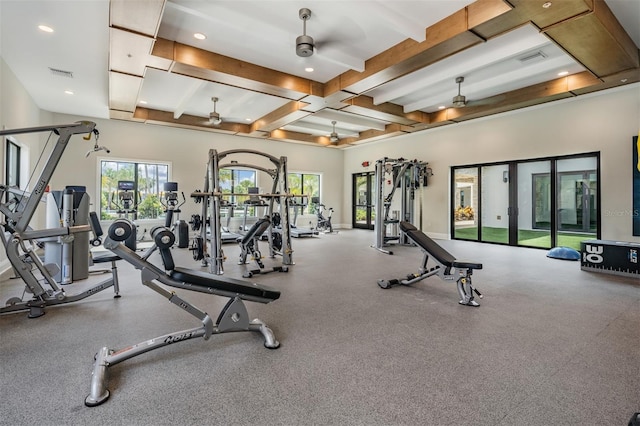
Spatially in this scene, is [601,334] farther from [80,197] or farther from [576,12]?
[80,197]

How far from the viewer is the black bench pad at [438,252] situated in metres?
3.43

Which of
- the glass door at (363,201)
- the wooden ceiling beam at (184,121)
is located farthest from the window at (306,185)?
the wooden ceiling beam at (184,121)

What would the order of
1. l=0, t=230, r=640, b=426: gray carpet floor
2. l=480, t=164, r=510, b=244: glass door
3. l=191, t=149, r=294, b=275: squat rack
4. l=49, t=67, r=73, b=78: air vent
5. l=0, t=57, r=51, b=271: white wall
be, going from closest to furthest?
l=0, t=230, r=640, b=426: gray carpet floor < l=191, t=149, r=294, b=275: squat rack < l=0, t=57, r=51, b=271: white wall < l=49, t=67, r=73, b=78: air vent < l=480, t=164, r=510, b=244: glass door

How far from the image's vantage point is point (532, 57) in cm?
514

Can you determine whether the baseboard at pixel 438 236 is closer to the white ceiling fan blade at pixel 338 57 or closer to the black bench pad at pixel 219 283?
the white ceiling fan blade at pixel 338 57

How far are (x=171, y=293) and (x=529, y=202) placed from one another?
794cm

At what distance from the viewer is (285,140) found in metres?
10.4

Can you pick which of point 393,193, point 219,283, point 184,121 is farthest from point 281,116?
point 219,283

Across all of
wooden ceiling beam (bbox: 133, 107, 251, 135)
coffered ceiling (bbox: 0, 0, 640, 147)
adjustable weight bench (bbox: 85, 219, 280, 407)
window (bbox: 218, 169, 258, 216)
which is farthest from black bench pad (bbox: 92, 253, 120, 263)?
window (bbox: 218, 169, 258, 216)

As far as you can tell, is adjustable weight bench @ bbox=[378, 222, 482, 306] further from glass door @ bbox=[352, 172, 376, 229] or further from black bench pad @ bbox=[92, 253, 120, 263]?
glass door @ bbox=[352, 172, 376, 229]

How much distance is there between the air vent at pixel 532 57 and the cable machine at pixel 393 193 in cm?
285

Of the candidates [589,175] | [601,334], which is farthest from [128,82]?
[589,175]

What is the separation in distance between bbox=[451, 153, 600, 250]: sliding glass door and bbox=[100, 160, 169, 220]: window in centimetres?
828

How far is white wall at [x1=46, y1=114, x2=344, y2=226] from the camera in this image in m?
7.60
